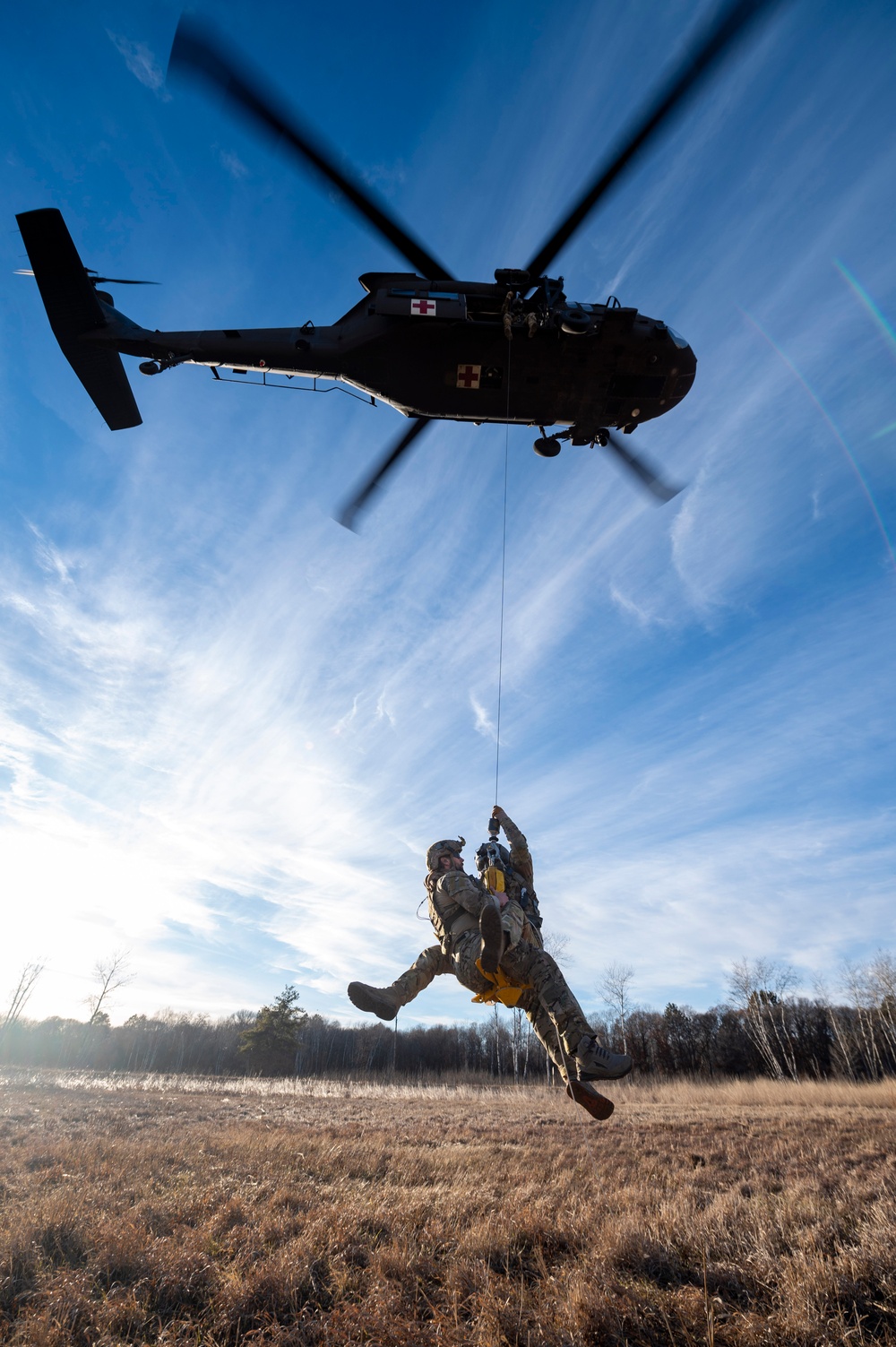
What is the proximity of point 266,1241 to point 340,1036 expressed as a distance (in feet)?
235

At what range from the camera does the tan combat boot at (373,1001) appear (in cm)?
646

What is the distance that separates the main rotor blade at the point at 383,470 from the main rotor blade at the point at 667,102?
304 cm

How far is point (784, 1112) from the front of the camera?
789 inches

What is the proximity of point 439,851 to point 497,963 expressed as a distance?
1.61 meters

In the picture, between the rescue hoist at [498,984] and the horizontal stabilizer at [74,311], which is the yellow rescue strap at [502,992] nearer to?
the rescue hoist at [498,984]

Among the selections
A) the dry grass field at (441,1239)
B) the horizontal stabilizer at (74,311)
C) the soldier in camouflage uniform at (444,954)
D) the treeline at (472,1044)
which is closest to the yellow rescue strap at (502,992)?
the soldier in camouflage uniform at (444,954)

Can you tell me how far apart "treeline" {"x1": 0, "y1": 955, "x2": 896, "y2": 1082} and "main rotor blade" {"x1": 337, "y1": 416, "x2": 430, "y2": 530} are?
42.5 m

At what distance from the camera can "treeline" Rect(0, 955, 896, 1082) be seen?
48.3 meters

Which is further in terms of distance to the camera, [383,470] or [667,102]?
[383,470]

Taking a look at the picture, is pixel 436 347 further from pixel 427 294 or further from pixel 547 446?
pixel 547 446

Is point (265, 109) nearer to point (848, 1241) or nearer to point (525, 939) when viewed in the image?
point (525, 939)

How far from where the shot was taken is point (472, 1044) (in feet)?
209

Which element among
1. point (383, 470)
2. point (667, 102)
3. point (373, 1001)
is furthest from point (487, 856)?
point (667, 102)

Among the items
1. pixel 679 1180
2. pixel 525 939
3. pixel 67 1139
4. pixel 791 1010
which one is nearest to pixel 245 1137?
pixel 67 1139
